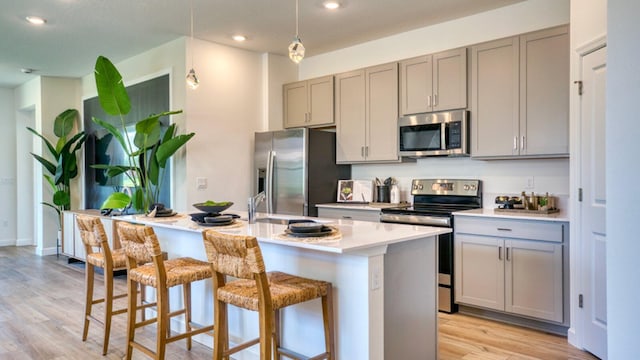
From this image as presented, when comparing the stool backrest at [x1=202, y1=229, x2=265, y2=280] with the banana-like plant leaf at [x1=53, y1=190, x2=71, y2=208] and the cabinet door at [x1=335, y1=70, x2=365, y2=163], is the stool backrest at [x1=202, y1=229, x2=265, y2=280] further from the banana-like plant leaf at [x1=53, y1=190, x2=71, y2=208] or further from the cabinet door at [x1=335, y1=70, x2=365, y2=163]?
the banana-like plant leaf at [x1=53, y1=190, x2=71, y2=208]

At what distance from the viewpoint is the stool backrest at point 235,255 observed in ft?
6.34

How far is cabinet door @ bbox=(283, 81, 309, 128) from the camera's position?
5.32m

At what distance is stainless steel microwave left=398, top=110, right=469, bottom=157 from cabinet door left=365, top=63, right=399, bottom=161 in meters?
0.11

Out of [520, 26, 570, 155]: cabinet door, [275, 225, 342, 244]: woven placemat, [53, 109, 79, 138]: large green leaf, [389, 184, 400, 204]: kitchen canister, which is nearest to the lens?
[275, 225, 342, 244]: woven placemat

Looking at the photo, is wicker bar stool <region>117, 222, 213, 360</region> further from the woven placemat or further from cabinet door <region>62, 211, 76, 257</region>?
cabinet door <region>62, 211, 76, 257</region>

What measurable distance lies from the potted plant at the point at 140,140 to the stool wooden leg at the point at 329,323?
8.89 ft

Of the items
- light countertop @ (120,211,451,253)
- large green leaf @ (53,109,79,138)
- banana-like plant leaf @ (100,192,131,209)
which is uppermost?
large green leaf @ (53,109,79,138)

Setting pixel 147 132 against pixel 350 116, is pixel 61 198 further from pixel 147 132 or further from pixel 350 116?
pixel 350 116

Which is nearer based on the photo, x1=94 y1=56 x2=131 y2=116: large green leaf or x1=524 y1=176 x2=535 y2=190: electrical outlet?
x1=524 y1=176 x2=535 y2=190: electrical outlet

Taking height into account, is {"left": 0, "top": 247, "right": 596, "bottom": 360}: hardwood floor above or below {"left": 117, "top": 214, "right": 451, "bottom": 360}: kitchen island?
below

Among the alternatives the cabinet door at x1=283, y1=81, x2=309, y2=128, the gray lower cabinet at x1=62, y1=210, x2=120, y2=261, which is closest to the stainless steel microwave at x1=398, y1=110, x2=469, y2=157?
the cabinet door at x1=283, y1=81, x2=309, y2=128

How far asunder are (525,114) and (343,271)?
2.33 meters

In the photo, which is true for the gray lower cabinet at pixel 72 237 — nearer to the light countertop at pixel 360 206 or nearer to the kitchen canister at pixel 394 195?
the light countertop at pixel 360 206

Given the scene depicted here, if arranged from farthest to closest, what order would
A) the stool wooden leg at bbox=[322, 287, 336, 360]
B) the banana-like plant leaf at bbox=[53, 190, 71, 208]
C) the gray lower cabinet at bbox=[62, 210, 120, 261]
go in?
the banana-like plant leaf at bbox=[53, 190, 71, 208]
the gray lower cabinet at bbox=[62, 210, 120, 261]
the stool wooden leg at bbox=[322, 287, 336, 360]
